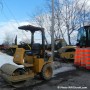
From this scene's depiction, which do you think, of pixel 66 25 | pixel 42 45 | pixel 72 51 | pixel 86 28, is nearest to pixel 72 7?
pixel 66 25

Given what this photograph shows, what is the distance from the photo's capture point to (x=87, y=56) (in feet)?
59.4

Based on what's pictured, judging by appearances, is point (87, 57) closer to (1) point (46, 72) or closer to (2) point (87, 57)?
(2) point (87, 57)

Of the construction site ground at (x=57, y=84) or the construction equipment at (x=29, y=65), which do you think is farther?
the construction equipment at (x=29, y=65)

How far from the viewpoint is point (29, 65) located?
13781 millimetres

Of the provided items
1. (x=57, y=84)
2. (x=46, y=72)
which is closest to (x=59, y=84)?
(x=57, y=84)

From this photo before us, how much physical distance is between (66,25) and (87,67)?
26.2 meters

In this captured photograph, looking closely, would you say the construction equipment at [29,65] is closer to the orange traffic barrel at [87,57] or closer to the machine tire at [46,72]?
the machine tire at [46,72]

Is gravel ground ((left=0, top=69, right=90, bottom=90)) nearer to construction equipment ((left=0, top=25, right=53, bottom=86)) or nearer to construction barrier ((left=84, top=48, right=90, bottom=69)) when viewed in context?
construction equipment ((left=0, top=25, right=53, bottom=86))

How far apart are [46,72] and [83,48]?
4.80 m

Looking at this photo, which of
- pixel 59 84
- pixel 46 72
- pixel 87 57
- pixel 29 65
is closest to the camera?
pixel 59 84

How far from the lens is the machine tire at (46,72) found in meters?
14.4

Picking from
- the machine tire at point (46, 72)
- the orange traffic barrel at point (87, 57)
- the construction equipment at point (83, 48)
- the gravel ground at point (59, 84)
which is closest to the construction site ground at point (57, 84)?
the gravel ground at point (59, 84)

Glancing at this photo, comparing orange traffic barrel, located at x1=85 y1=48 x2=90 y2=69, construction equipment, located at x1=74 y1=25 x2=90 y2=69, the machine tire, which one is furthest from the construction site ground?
construction equipment, located at x1=74 y1=25 x2=90 y2=69

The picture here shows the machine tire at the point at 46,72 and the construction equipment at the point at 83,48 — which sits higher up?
the construction equipment at the point at 83,48
